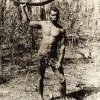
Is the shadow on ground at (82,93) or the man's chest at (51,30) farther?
the shadow on ground at (82,93)

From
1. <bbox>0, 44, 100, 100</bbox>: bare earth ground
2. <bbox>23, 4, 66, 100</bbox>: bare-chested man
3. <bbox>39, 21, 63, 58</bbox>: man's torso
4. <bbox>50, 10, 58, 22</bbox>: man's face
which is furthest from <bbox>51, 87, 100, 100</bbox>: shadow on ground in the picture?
<bbox>50, 10, 58, 22</bbox>: man's face

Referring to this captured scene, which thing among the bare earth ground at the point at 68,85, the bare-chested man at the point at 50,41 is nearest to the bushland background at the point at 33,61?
the bare earth ground at the point at 68,85

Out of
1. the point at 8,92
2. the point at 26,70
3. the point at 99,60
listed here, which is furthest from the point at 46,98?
the point at 99,60

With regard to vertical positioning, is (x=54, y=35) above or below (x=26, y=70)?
above

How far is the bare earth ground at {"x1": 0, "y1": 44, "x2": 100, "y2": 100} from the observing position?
575 cm

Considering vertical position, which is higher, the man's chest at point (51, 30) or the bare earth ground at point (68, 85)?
the man's chest at point (51, 30)

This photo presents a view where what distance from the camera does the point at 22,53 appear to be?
905cm

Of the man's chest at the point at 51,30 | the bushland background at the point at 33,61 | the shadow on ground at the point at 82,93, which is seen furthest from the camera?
the bushland background at the point at 33,61

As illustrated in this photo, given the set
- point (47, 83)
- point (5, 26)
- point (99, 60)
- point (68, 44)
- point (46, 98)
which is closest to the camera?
point (46, 98)

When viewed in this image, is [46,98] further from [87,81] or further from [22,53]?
[22,53]

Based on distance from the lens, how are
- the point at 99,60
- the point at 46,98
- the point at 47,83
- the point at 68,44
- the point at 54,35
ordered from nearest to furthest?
1. the point at 54,35
2. the point at 46,98
3. the point at 47,83
4. the point at 99,60
5. the point at 68,44

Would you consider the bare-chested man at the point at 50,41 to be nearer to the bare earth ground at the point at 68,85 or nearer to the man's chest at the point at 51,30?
the man's chest at the point at 51,30

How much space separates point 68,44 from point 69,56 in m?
1.71

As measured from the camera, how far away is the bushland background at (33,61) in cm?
603
